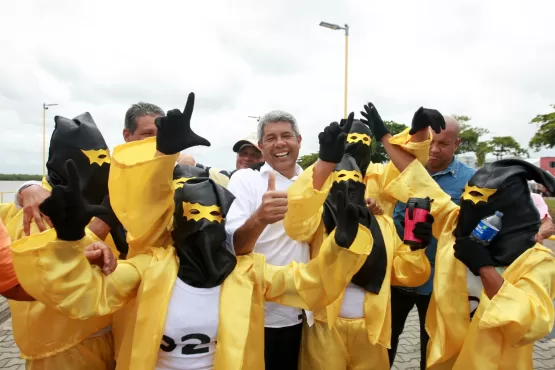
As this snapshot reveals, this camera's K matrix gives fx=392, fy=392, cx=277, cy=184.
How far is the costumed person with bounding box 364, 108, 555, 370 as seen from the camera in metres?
1.85

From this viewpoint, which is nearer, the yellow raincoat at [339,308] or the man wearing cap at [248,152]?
the yellow raincoat at [339,308]

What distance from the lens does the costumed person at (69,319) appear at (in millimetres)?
1991

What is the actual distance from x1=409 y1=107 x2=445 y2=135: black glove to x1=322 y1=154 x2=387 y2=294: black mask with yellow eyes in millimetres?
470

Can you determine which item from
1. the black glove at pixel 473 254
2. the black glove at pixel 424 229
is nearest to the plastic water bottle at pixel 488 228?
the black glove at pixel 473 254

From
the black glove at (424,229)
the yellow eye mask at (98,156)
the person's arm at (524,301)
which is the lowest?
the person's arm at (524,301)

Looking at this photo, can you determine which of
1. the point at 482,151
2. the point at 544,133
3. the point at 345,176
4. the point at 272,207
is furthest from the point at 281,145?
the point at 482,151

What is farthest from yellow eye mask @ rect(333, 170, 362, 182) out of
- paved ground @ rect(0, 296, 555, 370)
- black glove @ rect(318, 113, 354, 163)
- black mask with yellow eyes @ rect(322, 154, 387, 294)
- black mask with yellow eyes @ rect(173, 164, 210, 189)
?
paved ground @ rect(0, 296, 555, 370)

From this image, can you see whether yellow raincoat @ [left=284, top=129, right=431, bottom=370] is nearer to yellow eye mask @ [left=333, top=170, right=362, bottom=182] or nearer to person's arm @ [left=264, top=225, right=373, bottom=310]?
yellow eye mask @ [left=333, top=170, right=362, bottom=182]

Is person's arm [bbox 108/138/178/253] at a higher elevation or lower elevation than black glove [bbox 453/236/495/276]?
higher

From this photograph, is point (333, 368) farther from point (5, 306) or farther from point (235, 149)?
point (5, 306)

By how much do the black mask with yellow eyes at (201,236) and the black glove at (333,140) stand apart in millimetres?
622

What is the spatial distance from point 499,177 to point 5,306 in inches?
265

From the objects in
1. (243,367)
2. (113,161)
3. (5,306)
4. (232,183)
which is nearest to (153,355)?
(243,367)

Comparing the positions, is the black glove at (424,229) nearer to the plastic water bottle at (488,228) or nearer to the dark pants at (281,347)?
the plastic water bottle at (488,228)
